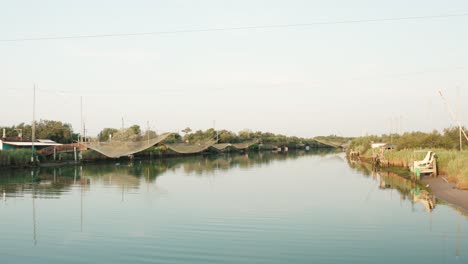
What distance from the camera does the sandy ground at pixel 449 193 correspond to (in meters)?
9.36

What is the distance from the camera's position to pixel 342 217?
8609 millimetres

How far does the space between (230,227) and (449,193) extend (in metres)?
5.84

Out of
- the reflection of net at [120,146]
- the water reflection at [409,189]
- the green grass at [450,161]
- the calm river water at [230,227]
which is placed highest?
the reflection of net at [120,146]

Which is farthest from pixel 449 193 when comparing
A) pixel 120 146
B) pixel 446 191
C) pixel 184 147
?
pixel 184 147

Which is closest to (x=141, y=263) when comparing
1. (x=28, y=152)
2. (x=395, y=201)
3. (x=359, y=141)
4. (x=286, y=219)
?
(x=286, y=219)

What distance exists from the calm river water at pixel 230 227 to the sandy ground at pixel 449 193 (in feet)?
0.95

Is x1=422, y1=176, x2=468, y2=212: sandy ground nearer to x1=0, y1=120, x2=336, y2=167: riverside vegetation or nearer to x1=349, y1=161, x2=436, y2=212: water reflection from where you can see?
x1=349, y1=161, x2=436, y2=212: water reflection

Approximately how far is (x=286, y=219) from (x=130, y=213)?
3239mm

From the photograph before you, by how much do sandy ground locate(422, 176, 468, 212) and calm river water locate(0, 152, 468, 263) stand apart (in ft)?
0.95

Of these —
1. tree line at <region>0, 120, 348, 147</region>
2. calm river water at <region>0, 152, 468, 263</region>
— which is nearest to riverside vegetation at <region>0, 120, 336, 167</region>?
tree line at <region>0, 120, 348, 147</region>

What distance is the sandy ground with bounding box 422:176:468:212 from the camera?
9.36 m

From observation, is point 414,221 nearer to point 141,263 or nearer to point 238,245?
point 238,245

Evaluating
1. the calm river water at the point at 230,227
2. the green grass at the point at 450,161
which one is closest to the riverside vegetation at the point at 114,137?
the calm river water at the point at 230,227

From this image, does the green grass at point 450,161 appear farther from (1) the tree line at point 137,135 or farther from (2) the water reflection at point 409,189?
(1) the tree line at point 137,135
